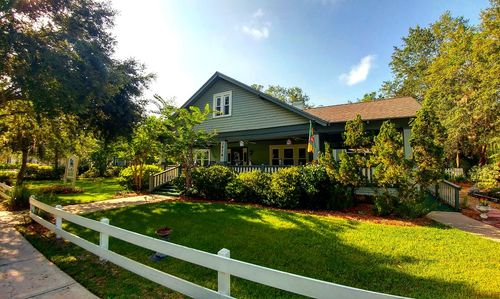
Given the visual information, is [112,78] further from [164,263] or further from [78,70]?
[164,263]

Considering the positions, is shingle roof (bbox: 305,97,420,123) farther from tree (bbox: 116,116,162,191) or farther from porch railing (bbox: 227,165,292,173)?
tree (bbox: 116,116,162,191)

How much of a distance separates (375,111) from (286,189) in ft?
27.8

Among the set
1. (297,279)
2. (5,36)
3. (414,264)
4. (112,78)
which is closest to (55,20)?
(5,36)

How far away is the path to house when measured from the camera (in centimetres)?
375

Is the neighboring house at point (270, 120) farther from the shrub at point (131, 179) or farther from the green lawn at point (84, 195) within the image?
the green lawn at point (84, 195)

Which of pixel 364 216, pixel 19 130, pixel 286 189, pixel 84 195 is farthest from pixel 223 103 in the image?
pixel 19 130

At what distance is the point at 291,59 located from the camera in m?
16.8

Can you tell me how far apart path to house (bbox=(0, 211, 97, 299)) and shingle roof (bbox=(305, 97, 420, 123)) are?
13.4 m

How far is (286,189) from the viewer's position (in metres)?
10.1

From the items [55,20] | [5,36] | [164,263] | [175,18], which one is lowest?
[164,263]

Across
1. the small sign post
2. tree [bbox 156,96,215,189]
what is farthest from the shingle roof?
the small sign post

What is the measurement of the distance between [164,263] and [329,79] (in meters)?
19.7

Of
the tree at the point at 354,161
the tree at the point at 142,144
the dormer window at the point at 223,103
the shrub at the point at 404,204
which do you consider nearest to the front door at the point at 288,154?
the dormer window at the point at 223,103

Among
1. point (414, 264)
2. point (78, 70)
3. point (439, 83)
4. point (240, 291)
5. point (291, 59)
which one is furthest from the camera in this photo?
point (439, 83)
